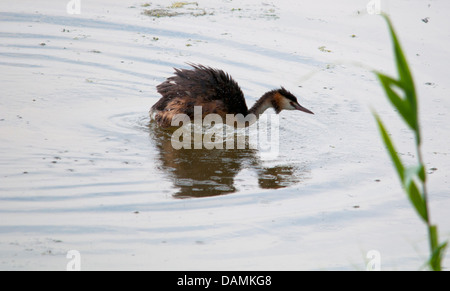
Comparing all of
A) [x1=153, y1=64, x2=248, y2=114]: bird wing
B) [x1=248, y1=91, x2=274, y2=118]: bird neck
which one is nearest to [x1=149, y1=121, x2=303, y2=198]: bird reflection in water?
[x1=153, y1=64, x2=248, y2=114]: bird wing

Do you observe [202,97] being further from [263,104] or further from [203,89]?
[263,104]

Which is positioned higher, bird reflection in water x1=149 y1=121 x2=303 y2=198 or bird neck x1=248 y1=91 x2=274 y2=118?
bird neck x1=248 y1=91 x2=274 y2=118

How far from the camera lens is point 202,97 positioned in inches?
326

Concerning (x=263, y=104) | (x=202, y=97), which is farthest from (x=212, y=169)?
(x=263, y=104)

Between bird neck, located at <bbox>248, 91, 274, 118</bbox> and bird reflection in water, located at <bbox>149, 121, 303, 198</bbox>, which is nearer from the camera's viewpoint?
bird reflection in water, located at <bbox>149, 121, 303, 198</bbox>

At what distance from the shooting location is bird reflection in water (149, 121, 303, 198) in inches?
250

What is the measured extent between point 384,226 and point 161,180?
221cm

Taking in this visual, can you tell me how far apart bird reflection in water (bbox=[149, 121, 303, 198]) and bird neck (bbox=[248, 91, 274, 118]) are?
1048 millimetres

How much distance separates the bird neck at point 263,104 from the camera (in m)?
8.53

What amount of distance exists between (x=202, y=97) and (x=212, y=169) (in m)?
1.65

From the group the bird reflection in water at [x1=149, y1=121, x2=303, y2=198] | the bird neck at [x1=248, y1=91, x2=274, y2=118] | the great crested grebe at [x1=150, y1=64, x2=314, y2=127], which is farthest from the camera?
the bird neck at [x1=248, y1=91, x2=274, y2=118]

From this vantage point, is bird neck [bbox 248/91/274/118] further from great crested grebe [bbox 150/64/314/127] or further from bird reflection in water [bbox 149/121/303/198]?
bird reflection in water [bbox 149/121/303/198]

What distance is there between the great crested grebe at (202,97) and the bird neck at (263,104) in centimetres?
5
